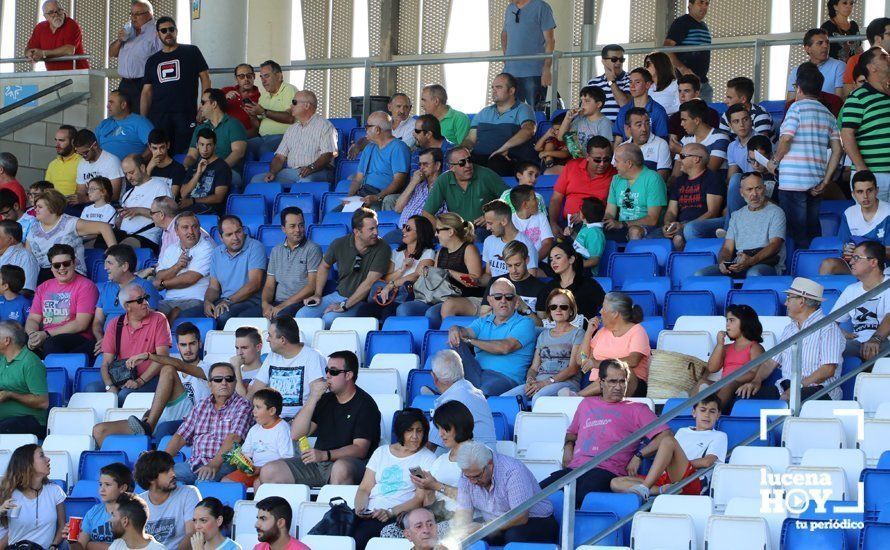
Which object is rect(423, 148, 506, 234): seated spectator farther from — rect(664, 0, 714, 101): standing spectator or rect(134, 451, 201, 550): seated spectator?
rect(134, 451, 201, 550): seated spectator

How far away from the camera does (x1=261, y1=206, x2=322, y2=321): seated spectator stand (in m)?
10.6

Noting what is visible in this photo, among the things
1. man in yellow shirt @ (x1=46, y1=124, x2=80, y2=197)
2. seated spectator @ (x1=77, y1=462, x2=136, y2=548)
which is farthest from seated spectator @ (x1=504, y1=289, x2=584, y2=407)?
man in yellow shirt @ (x1=46, y1=124, x2=80, y2=197)

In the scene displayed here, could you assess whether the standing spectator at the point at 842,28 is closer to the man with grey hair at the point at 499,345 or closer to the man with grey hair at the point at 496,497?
the man with grey hair at the point at 499,345

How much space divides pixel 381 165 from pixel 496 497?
16.2 ft

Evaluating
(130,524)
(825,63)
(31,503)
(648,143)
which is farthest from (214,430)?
(825,63)

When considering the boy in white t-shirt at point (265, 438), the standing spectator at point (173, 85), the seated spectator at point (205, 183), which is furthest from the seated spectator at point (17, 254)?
the boy in white t-shirt at point (265, 438)

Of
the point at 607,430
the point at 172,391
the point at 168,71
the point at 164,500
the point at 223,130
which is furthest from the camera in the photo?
the point at 168,71

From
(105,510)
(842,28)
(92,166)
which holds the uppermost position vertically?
(842,28)

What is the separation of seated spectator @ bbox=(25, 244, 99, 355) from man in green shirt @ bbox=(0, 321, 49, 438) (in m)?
0.77

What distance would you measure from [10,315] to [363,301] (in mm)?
2462

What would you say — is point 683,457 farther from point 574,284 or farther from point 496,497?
point 574,284

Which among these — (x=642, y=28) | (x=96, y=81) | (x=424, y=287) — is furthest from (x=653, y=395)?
(x=642, y=28)

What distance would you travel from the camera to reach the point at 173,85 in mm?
13172

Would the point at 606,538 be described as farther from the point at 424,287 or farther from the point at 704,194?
the point at 704,194
